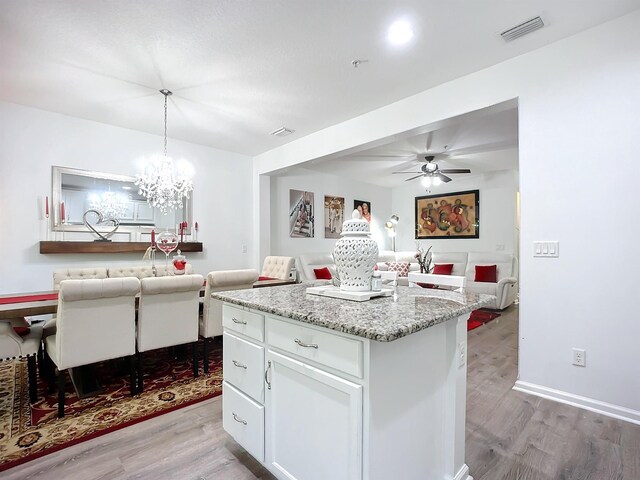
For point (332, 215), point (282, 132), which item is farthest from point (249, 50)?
point (332, 215)

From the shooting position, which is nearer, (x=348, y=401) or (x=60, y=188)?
(x=348, y=401)

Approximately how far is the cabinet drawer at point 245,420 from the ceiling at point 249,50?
224 cm

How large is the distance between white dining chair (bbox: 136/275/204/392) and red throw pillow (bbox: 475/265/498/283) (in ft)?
15.7

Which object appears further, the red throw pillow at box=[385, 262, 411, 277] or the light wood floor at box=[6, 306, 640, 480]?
the red throw pillow at box=[385, 262, 411, 277]

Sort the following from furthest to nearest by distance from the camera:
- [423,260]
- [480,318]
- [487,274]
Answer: [423,260], [487,274], [480,318]

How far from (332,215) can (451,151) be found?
8.49 feet

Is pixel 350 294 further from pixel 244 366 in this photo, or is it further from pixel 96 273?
pixel 96 273

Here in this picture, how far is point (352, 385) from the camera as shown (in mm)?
1005

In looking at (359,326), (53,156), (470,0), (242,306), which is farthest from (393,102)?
(53,156)

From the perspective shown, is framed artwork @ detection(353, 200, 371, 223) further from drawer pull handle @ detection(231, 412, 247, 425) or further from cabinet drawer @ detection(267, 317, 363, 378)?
cabinet drawer @ detection(267, 317, 363, 378)

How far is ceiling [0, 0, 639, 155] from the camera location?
1.97 m

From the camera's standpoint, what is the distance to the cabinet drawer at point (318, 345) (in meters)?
1.00

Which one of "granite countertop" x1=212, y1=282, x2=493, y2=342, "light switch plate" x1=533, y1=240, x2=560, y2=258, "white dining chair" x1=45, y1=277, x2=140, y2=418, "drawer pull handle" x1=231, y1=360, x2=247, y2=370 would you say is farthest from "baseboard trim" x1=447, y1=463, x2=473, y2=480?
"white dining chair" x1=45, y1=277, x2=140, y2=418

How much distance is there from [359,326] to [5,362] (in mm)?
3781
